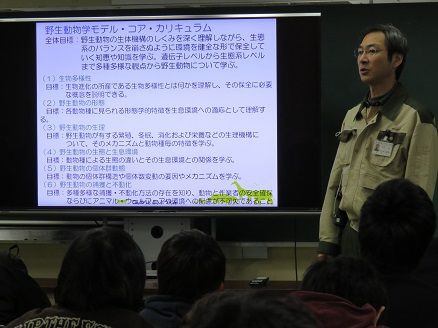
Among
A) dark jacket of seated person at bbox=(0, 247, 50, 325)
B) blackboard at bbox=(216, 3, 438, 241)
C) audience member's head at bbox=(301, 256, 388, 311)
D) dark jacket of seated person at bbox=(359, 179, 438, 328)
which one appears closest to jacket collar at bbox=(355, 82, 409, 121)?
blackboard at bbox=(216, 3, 438, 241)

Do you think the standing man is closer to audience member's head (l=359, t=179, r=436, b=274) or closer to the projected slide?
the projected slide

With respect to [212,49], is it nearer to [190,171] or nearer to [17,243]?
[190,171]

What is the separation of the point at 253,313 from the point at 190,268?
1.02 meters

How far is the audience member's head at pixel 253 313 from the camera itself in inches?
31.3

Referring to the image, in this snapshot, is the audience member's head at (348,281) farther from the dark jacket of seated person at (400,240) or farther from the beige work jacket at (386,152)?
the beige work jacket at (386,152)

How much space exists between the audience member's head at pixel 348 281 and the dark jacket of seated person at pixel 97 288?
49 cm

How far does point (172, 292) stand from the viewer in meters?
1.80

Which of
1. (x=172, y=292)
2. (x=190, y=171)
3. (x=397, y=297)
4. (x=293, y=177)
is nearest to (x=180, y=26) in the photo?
(x=190, y=171)

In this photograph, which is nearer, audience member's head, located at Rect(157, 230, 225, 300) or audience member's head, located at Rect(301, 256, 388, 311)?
audience member's head, located at Rect(301, 256, 388, 311)

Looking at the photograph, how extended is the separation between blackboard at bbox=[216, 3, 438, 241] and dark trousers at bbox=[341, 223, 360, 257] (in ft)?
1.99

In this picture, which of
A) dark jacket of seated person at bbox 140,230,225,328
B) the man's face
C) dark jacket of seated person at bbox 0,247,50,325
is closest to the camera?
dark jacket of seated person at bbox 140,230,225,328

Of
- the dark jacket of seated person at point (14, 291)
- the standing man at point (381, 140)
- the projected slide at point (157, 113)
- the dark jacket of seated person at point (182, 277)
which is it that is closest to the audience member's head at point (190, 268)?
the dark jacket of seated person at point (182, 277)

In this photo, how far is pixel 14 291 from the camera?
93.0 inches

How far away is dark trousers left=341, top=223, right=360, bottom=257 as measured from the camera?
2.89 m
